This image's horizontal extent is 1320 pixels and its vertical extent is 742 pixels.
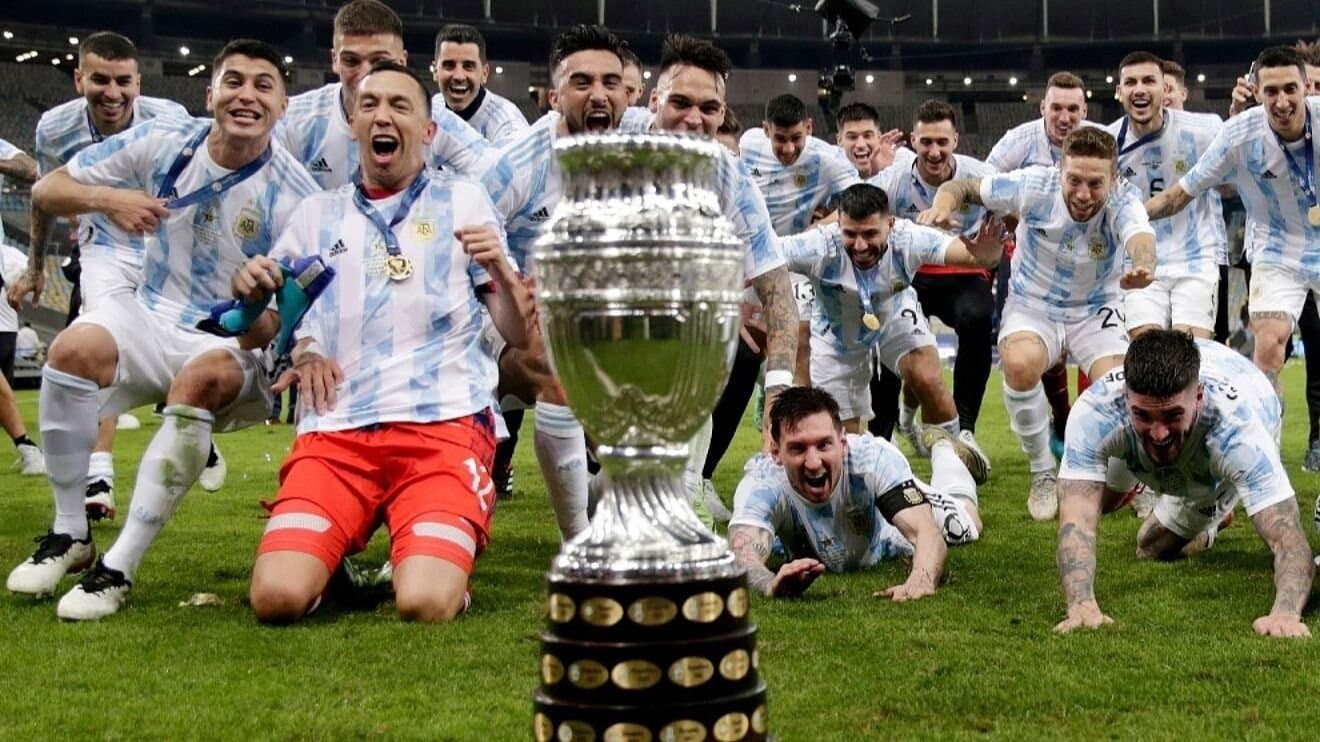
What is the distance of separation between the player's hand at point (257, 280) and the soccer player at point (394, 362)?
35 cm

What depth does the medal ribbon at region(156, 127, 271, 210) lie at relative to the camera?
4691 mm

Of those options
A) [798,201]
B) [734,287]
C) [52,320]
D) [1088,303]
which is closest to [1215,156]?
[1088,303]

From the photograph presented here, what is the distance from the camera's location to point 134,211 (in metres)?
4.23

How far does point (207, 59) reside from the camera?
110ft

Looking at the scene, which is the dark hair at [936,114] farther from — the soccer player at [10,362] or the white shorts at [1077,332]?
the soccer player at [10,362]

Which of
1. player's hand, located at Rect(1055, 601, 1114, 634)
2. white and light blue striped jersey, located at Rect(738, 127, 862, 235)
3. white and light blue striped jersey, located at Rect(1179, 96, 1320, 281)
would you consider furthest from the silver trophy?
white and light blue striped jersey, located at Rect(738, 127, 862, 235)

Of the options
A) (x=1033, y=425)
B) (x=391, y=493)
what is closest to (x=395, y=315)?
(x=391, y=493)

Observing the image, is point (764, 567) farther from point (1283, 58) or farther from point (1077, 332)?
point (1283, 58)

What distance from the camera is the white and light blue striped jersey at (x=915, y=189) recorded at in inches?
320

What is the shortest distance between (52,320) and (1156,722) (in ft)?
81.7

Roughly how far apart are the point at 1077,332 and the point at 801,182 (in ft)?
7.12

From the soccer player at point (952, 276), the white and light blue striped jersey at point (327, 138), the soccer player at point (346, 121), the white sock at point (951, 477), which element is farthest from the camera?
the soccer player at point (952, 276)

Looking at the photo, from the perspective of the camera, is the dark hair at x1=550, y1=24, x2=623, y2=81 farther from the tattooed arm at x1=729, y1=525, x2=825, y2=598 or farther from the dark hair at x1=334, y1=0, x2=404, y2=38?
the tattooed arm at x1=729, y1=525, x2=825, y2=598

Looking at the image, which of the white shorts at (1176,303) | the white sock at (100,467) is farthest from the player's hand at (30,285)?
the white shorts at (1176,303)
